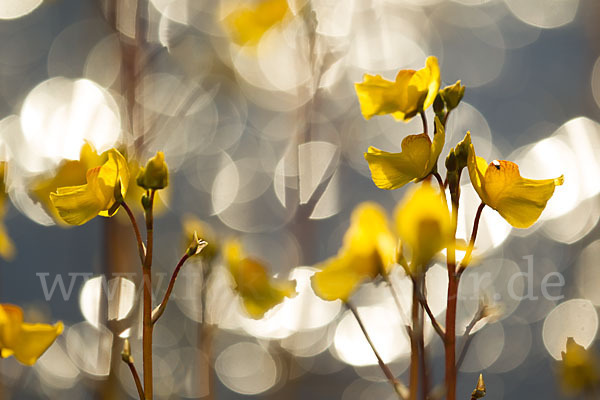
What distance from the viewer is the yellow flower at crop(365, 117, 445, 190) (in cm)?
45

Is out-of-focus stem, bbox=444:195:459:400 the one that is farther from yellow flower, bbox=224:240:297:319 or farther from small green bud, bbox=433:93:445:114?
yellow flower, bbox=224:240:297:319

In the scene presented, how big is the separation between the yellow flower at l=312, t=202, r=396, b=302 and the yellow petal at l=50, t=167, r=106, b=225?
165 millimetres

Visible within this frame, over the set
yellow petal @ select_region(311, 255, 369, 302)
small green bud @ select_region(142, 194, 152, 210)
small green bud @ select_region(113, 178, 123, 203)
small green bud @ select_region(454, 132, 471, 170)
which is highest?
small green bud @ select_region(454, 132, 471, 170)

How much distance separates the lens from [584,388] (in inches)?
30.9

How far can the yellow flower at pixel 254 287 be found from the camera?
27.0 inches

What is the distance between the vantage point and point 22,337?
0.50 metres

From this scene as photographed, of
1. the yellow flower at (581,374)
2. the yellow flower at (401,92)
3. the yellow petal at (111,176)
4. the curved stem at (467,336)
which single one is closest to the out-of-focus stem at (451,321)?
the curved stem at (467,336)

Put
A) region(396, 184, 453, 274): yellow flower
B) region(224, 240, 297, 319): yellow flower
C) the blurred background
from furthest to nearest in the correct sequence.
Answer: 1. the blurred background
2. region(224, 240, 297, 319): yellow flower
3. region(396, 184, 453, 274): yellow flower

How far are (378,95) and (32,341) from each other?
32 centimetres

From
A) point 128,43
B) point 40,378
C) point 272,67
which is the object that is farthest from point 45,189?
point 272,67

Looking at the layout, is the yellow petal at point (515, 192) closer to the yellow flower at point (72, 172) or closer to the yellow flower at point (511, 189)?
the yellow flower at point (511, 189)

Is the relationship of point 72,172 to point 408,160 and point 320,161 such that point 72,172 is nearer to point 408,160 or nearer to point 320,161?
point 408,160

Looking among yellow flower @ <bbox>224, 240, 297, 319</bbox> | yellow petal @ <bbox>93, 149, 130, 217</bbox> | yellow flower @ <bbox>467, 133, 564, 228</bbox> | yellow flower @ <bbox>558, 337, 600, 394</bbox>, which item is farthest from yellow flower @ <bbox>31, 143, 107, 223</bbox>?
yellow flower @ <bbox>558, 337, 600, 394</bbox>

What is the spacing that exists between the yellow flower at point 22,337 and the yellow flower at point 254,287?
22 cm
